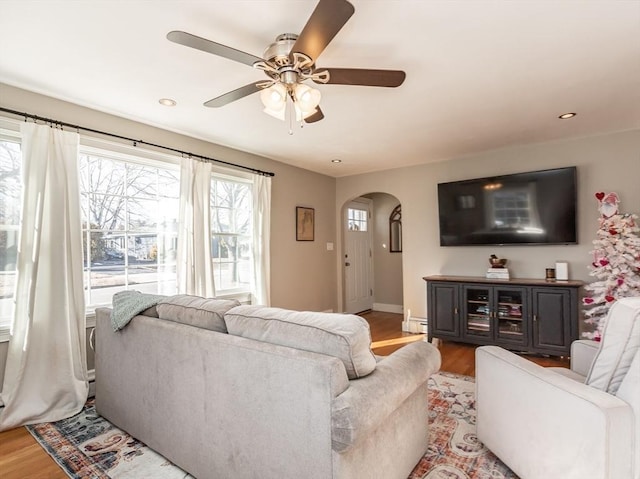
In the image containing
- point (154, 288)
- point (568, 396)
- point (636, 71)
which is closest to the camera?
point (568, 396)

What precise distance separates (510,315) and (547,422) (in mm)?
2556

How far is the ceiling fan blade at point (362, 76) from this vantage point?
6.07ft

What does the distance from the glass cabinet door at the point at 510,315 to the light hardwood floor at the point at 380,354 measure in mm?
307

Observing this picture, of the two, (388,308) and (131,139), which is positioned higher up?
(131,139)

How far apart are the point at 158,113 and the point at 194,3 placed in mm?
1598

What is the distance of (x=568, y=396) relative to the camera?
4.61 ft

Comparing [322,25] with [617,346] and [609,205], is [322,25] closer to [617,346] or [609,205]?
[617,346]

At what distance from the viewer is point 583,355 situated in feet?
6.90

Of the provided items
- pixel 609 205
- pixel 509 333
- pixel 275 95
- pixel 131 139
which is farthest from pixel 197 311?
pixel 609 205

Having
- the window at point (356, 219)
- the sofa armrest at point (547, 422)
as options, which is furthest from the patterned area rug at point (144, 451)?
the window at point (356, 219)

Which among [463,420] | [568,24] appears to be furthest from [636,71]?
[463,420]

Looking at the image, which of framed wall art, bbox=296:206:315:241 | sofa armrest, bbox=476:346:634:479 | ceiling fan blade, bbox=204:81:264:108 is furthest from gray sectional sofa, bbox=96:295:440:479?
framed wall art, bbox=296:206:315:241

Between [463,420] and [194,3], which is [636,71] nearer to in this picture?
[463,420]

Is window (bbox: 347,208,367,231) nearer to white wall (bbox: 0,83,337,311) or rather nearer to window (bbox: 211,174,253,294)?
white wall (bbox: 0,83,337,311)
